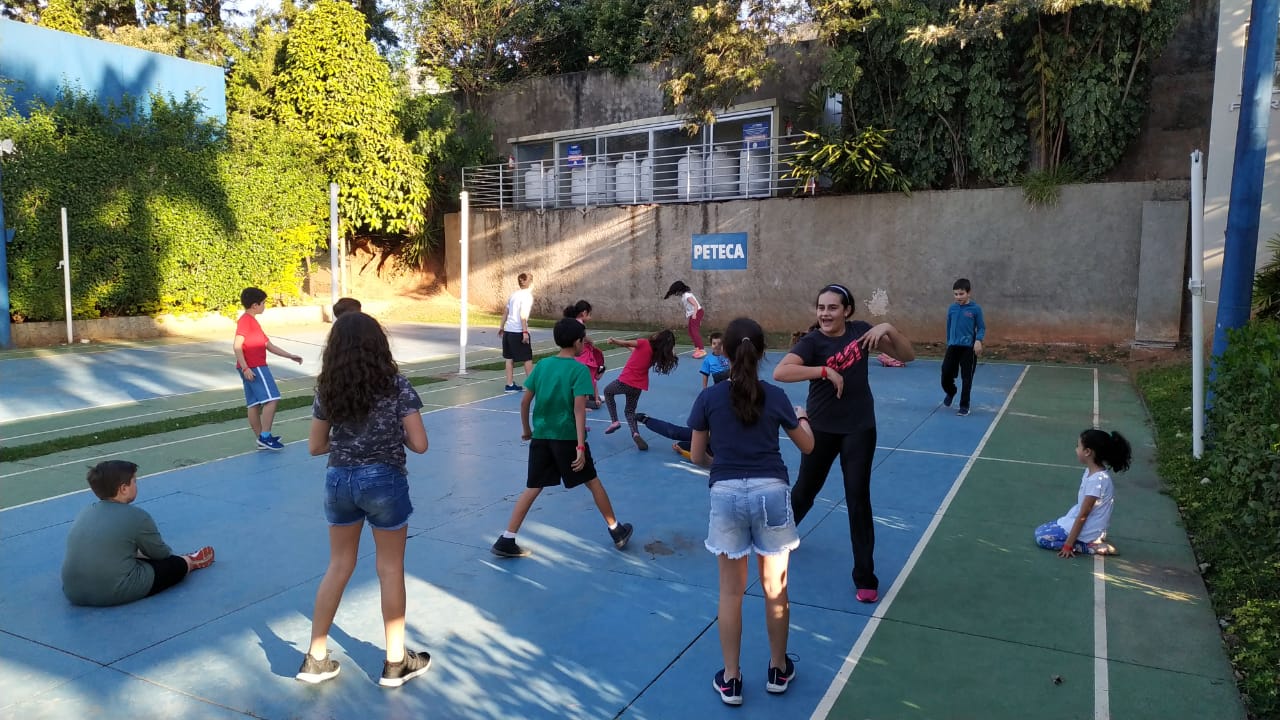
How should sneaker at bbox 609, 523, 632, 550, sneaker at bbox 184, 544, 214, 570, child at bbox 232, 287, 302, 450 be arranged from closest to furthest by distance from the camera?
sneaker at bbox 184, 544, 214, 570
sneaker at bbox 609, 523, 632, 550
child at bbox 232, 287, 302, 450

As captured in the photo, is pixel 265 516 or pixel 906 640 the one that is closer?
pixel 906 640

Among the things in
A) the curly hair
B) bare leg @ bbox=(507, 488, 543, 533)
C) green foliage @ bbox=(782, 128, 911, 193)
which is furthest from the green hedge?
the curly hair

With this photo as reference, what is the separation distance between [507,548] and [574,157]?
2113 centimetres

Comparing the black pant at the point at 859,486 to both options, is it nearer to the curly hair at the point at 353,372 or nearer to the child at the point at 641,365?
the curly hair at the point at 353,372

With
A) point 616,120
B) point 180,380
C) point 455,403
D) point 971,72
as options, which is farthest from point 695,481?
point 616,120

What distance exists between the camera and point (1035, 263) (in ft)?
57.3

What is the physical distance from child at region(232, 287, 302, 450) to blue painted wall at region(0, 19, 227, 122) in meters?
13.6

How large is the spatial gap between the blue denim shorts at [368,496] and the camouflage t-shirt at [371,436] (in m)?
0.04

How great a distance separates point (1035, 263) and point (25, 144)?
20.9m

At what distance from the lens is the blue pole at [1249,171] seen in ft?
25.6

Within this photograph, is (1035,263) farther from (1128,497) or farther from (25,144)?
(25,144)

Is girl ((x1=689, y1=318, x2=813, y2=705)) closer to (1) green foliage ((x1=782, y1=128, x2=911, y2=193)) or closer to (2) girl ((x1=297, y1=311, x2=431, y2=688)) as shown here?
(2) girl ((x1=297, y1=311, x2=431, y2=688))

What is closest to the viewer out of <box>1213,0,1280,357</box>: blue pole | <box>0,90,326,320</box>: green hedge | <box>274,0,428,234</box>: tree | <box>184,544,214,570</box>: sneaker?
<box>184,544,214,570</box>: sneaker

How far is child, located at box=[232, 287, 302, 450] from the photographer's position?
28.7ft
